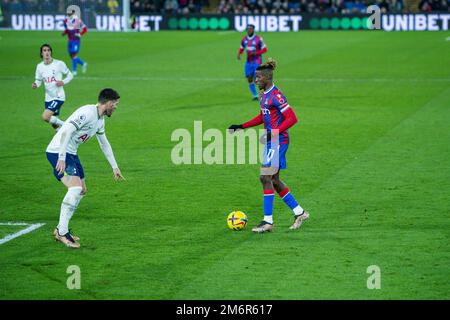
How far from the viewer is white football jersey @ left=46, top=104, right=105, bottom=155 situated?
40.7 feet

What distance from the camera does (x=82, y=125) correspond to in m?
12.5

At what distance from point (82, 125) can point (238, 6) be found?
47201 millimetres

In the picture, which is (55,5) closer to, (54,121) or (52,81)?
(52,81)

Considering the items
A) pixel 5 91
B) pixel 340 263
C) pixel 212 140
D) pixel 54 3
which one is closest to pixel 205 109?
pixel 212 140

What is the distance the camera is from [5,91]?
31.1m

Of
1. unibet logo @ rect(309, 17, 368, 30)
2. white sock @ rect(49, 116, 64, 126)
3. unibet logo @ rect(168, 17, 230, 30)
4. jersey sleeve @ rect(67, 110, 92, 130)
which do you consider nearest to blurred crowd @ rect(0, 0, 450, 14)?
unibet logo @ rect(309, 17, 368, 30)

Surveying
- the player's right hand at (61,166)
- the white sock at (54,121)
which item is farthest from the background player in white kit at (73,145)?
the white sock at (54,121)

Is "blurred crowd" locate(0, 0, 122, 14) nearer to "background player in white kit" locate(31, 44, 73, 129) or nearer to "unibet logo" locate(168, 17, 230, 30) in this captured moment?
"unibet logo" locate(168, 17, 230, 30)

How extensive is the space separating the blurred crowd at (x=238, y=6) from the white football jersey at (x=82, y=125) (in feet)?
147

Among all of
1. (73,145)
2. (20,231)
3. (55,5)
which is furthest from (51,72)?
(55,5)

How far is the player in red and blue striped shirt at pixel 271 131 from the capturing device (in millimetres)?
13188

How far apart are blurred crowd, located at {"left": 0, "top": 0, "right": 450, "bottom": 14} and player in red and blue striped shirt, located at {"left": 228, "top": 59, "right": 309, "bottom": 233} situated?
145 ft
